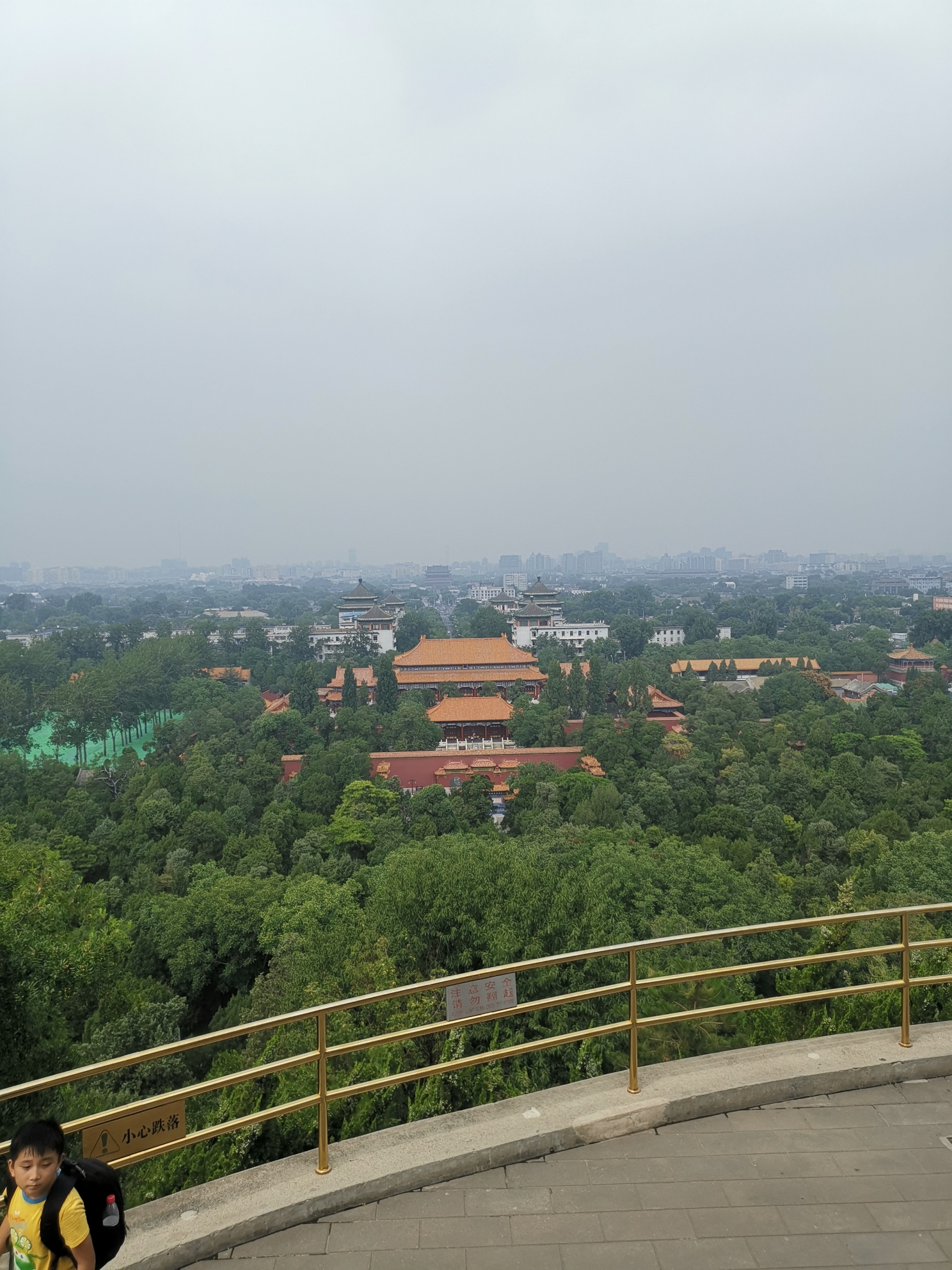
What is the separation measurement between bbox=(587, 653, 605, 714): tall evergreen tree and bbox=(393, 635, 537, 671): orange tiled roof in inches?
329

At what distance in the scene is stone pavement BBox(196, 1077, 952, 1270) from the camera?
2.58 m

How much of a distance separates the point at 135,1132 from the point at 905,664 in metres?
52.7

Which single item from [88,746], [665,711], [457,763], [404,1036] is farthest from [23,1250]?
[88,746]

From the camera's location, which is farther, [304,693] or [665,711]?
[665,711]

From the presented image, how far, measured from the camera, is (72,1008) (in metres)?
11.8

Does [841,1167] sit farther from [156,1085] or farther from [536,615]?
[536,615]

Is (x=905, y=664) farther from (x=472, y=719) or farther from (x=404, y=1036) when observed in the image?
(x=404, y=1036)

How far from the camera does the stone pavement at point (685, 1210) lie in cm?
258

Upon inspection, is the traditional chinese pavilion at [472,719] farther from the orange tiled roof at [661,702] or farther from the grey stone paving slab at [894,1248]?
the grey stone paving slab at [894,1248]

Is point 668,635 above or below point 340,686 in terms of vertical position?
below

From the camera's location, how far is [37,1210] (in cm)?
198

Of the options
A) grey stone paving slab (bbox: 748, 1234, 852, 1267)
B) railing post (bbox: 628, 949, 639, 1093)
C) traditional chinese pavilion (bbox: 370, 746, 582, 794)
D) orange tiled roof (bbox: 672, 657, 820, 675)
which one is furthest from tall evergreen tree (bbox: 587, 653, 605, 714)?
grey stone paving slab (bbox: 748, 1234, 852, 1267)

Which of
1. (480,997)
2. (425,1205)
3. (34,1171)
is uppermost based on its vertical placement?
(34,1171)

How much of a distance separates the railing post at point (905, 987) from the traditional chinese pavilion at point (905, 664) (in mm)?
47713
